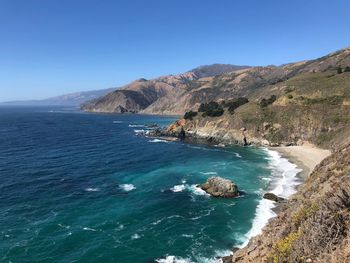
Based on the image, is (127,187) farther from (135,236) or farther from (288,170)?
(288,170)

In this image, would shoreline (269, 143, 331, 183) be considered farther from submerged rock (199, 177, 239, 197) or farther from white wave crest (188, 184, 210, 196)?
white wave crest (188, 184, 210, 196)

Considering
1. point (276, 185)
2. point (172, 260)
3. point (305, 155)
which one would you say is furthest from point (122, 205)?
point (305, 155)

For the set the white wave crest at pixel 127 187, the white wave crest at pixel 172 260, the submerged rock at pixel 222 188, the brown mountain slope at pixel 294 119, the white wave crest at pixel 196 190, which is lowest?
the white wave crest at pixel 172 260

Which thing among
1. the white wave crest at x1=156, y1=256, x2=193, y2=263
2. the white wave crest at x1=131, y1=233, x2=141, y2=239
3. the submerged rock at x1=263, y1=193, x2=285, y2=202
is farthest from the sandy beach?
the white wave crest at x1=156, y1=256, x2=193, y2=263

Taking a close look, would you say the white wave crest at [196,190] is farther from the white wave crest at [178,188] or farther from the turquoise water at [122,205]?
the white wave crest at [178,188]

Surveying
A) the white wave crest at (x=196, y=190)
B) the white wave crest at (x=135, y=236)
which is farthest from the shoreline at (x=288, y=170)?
the white wave crest at (x=135, y=236)

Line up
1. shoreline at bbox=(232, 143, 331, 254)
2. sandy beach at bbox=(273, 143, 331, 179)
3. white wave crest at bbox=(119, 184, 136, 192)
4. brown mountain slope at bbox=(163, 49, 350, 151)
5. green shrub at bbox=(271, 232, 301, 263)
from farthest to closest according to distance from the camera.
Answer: brown mountain slope at bbox=(163, 49, 350, 151) → sandy beach at bbox=(273, 143, 331, 179) → white wave crest at bbox=(119, 184, 136, 192) → shoreline at bbox=(232, 143, 331, 254) → green shrub at bbox=(271, 232, 301, 263)

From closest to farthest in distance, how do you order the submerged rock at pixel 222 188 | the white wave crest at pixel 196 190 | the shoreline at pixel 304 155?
the submerged rock at pixel 222 188 < the white wave crest at pixel 196 190 < the shoreline at pixel 304 155

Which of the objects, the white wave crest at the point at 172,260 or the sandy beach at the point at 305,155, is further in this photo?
the sandy beach at the point at 305,155
